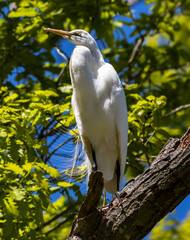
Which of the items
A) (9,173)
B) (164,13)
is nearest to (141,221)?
(9,173)

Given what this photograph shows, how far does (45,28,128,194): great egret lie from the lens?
3.46 meters

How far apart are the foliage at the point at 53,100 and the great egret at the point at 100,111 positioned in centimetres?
15

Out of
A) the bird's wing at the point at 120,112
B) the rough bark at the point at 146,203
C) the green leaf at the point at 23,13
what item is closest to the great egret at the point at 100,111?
the bird's wing at the point at 120,112

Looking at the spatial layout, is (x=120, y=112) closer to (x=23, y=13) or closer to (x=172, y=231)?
(x=23, y=13)

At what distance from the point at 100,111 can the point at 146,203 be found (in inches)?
47.8

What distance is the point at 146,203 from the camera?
2449mm

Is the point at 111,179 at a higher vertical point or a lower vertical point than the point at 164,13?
lower

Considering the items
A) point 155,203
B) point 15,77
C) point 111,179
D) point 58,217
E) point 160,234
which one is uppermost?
point 15,77

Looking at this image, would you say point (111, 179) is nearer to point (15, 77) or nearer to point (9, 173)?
point (9, 173)

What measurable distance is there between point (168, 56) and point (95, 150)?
98.3 inches

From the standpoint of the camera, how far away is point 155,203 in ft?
8.04

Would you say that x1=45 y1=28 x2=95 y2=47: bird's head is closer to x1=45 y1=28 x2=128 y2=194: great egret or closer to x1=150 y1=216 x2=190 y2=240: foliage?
x1=45 y1=28 x2=128 y2=194: great egret

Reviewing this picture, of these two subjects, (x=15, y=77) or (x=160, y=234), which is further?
(x=15, y=77)

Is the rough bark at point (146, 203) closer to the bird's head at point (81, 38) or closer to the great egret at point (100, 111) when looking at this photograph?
the great egret at point (100, 111)
